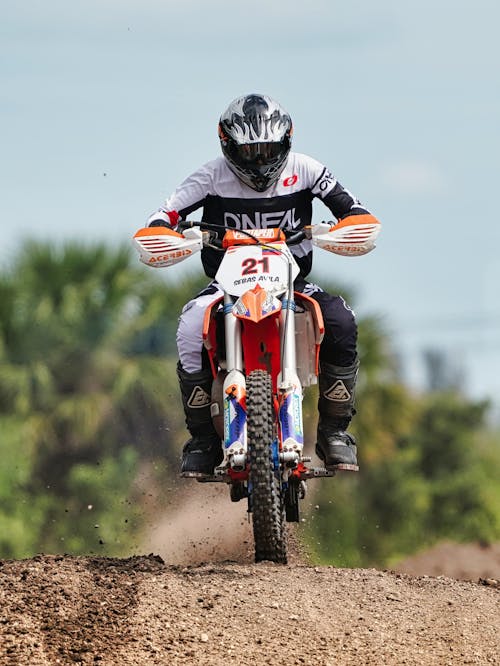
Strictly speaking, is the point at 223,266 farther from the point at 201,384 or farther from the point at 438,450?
the point at 438,450

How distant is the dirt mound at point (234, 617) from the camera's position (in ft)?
24.8

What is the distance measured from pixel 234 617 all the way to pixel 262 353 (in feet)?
7.13

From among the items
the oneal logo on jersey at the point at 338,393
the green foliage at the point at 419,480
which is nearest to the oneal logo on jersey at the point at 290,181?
the oneal logo on jersey at the point at 338,393

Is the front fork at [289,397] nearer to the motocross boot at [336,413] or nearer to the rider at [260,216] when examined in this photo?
the rider at [260,216]

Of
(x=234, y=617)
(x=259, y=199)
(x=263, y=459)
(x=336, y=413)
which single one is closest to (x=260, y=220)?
(x=259, y=199)

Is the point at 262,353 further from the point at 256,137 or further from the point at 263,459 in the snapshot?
the point at 256,137

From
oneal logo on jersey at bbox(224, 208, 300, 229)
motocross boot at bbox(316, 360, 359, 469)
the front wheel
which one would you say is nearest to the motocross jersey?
oneal logo on jersey at bbox(224, 208, 300, 229)

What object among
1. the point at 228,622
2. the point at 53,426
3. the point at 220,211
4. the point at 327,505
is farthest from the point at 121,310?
the point at 228,622

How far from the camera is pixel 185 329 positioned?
10102 mm

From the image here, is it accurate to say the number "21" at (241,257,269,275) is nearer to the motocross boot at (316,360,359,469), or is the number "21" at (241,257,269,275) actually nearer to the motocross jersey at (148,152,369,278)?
the motocross jersey at (148,152,369,278)

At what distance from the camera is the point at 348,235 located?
9.87 m

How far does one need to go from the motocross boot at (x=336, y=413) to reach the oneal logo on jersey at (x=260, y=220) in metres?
1.13

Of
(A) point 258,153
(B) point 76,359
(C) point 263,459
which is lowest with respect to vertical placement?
(B) point 76,359

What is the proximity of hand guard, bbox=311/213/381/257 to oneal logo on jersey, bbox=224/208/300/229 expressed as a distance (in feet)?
1.76
